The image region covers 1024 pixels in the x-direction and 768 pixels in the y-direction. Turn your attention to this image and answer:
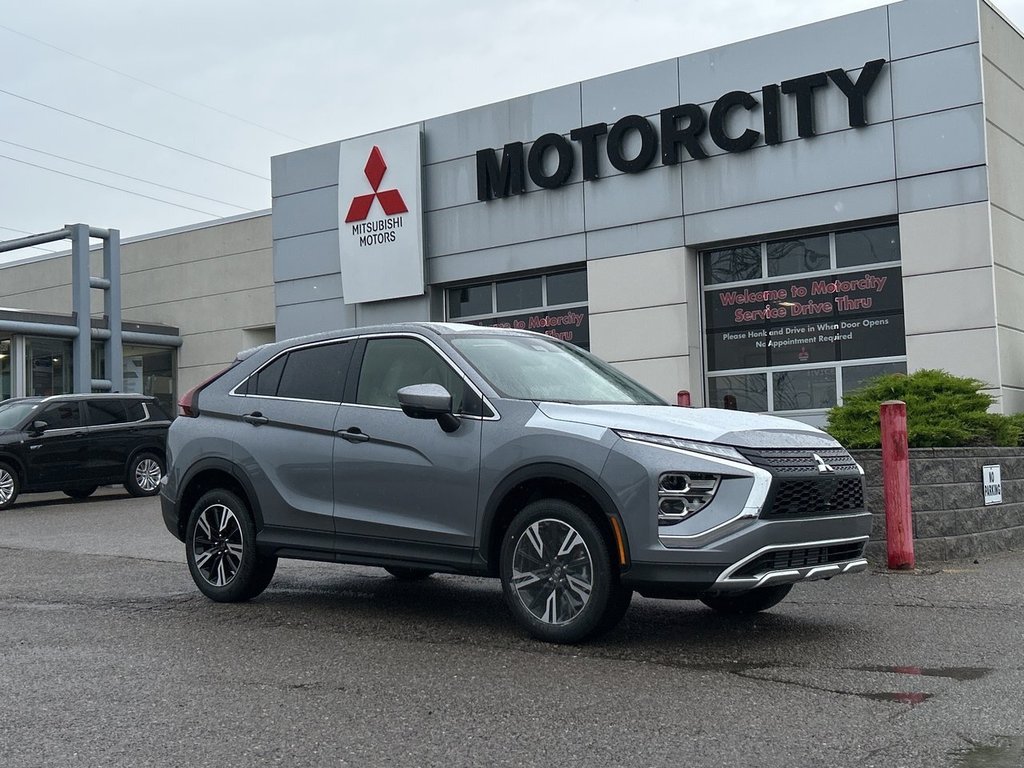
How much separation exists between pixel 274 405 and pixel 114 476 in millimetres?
12913

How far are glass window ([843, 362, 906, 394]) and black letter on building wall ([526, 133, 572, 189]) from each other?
5.63 meters

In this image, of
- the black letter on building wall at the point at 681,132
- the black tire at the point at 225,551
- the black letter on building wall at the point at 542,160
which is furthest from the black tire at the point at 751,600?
the black letter on building wall at the point at 542,160

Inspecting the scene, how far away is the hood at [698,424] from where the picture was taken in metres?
6.30

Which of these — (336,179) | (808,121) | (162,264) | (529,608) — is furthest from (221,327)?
(529,608)

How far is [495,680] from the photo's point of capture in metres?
5.64

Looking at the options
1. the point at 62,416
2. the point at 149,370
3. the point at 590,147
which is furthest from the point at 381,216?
the point at 149,370

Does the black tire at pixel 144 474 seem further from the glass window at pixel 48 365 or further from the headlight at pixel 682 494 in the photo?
the headlight at pixel 682 494

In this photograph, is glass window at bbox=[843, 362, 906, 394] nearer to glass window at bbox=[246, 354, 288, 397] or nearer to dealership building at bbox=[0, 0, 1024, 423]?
dealership building at bbox=[0, 0, 1024, 423]

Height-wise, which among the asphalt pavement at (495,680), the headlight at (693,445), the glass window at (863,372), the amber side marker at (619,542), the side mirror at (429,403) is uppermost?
the glass window at (863,372)

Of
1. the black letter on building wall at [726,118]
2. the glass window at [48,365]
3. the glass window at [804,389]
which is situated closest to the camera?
the glass window at [804,389]

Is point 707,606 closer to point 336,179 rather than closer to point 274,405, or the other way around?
point 274,405

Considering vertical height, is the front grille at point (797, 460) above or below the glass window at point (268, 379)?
below

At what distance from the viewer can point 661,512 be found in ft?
20.1

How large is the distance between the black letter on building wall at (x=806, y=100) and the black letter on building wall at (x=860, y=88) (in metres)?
0.37
